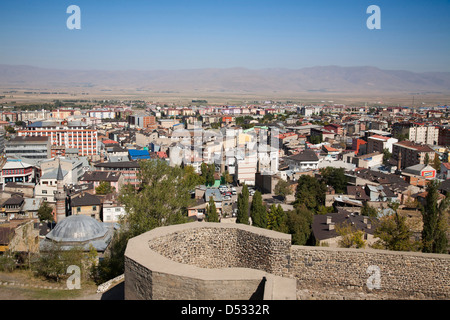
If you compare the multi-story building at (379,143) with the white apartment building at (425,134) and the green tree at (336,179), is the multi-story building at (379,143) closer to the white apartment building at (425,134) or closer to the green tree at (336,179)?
the white apartment building at (425,134)

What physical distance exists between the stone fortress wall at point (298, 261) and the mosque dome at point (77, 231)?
8928 mm

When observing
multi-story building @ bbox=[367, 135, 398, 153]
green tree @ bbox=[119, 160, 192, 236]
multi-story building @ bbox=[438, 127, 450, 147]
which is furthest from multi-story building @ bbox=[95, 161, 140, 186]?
multi-story building @ bbox=[438, 127, 450, 147]

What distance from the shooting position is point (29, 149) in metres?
42.4

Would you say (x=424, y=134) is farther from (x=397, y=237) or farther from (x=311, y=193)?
(x=397, y=237)

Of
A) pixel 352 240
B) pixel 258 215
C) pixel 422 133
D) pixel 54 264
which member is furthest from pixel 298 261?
pixel 422 133

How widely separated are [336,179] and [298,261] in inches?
902

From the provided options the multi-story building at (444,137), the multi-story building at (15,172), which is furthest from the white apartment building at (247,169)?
the multi-story building at (444,137)

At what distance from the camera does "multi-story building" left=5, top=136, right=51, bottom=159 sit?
4219 centimetres

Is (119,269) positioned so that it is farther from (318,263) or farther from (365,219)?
(365,219)

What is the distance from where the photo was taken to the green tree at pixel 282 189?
28.6 m

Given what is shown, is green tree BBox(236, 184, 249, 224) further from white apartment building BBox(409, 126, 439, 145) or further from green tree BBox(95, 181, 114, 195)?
white apartment building BBox(409, 126, 439, 145)

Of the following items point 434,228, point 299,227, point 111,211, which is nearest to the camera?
point 434,228
